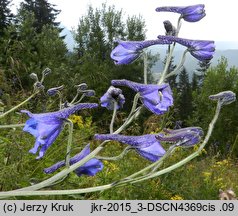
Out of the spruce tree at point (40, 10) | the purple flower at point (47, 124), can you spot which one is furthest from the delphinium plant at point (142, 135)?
the spruce tree at point (40, 10)

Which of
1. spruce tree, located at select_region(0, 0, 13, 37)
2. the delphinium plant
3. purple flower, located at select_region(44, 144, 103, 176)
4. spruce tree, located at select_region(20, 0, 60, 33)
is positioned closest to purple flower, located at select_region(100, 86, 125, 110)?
the delphinium plant

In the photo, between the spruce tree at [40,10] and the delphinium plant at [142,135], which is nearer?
the delphinium plant at [142,135]

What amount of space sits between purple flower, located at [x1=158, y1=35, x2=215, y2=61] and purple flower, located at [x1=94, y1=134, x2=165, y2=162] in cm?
25

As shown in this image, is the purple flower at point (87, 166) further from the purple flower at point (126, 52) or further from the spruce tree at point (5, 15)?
the spruce tree at point (5, 15)

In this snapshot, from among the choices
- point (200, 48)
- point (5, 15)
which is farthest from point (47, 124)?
point (5, 15)

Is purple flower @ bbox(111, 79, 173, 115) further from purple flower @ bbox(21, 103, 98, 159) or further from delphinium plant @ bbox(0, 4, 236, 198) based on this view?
purple flower @ bbox(21, 103, 98, 159)

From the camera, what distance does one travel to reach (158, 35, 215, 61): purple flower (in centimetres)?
115

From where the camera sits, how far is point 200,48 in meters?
1.17

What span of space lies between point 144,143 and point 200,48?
0.97ft

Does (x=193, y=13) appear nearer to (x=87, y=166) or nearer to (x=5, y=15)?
(x=87, y=166)

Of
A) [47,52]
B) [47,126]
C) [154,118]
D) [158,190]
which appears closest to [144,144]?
[47,126]

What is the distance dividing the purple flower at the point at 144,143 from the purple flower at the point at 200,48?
0.82 feet

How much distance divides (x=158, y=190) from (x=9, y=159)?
4.42 ft

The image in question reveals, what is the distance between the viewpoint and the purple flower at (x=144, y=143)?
101 cm
